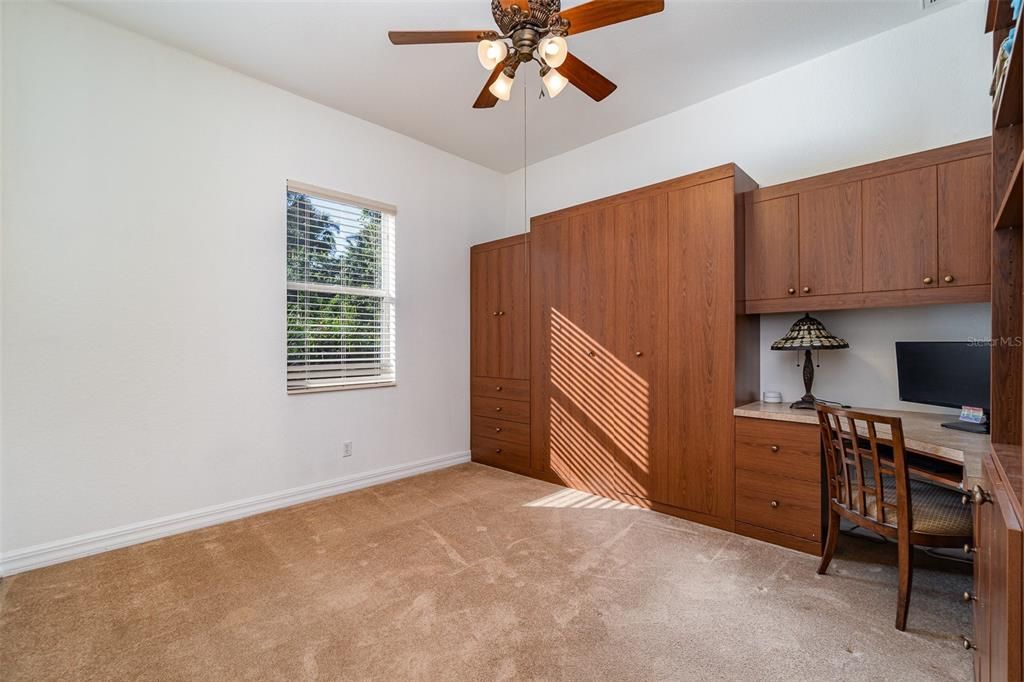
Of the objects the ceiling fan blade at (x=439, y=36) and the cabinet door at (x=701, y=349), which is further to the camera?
the cabinet door at (x=701, y=349)

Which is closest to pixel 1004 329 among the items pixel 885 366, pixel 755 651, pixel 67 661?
pixel 885 366

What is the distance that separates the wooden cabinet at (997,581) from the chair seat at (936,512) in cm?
49

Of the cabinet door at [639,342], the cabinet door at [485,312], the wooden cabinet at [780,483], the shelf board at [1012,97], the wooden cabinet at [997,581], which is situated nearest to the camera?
the wooden cabinet at [997,581]

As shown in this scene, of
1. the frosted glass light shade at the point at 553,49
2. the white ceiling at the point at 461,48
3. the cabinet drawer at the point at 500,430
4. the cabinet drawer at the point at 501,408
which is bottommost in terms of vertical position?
the cabinet drawer at the point at 500,430

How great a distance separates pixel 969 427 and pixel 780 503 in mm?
916

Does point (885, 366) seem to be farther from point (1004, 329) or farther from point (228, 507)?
point (228, 507)

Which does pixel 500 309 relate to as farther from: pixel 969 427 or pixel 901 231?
pixel 969 427

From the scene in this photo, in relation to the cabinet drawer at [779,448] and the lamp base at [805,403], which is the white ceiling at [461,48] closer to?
the lamp base at [805,403]

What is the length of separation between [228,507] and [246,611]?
3.98 ft

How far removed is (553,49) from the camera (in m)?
1.92

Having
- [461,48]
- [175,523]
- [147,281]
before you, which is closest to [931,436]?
[461,48]

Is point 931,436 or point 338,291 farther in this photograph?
point 338,291

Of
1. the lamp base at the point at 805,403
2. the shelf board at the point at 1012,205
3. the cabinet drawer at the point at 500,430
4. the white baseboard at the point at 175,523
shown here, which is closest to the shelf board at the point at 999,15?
the shelf board at the point at 1012,205

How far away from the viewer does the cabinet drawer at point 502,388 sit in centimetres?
394
